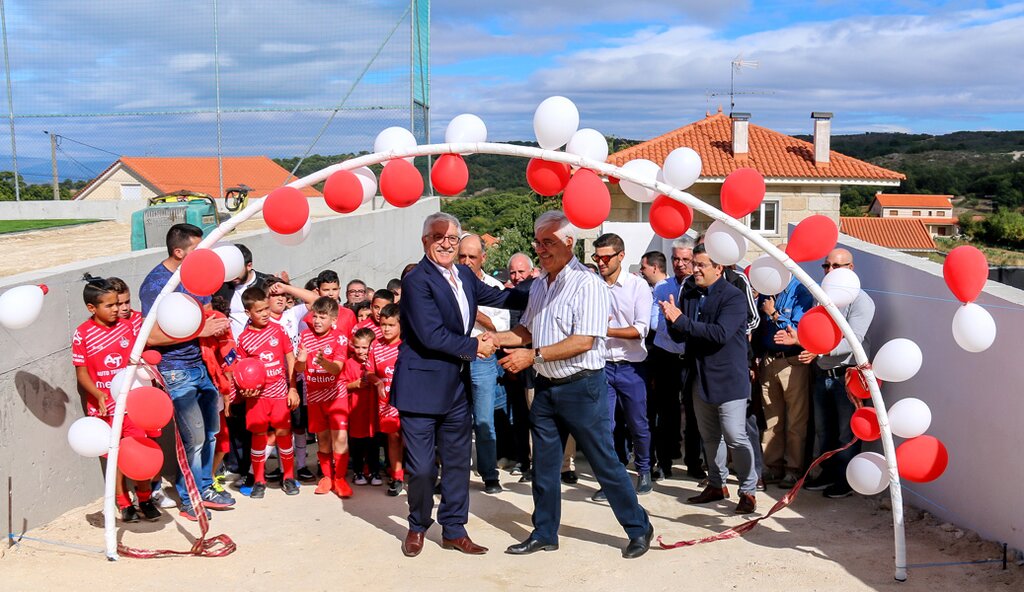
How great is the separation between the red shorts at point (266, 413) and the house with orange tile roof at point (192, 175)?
768 cm

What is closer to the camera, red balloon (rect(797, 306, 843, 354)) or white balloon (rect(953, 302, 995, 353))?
white balloon (rect(953, 302, 995, 353))

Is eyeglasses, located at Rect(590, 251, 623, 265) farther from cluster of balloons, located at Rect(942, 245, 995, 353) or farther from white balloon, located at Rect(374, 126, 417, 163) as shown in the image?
cluster of balloons, located at Rect(942, 245, 995, 353)

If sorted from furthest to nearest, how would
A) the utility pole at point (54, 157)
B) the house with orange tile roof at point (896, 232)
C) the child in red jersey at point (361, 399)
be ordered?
the house with orange tile roof at point (896, 232), the utility pole at point (54, 157), the child in red jersey at point (361, 399)

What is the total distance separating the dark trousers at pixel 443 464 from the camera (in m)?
4.84

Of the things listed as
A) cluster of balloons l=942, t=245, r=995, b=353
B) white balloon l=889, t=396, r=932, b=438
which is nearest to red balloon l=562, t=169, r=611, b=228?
cluster of balloons l=942, t=245, r=995, b=353

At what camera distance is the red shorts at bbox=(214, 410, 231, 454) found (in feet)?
19.5

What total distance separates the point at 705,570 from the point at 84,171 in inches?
568

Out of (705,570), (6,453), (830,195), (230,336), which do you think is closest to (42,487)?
(6,453)

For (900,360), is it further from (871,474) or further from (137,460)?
(137,460)

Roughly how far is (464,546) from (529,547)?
371 mm

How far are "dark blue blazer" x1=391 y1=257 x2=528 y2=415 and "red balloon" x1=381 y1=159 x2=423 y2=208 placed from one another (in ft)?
1.35

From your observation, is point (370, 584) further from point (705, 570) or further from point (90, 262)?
point (90, 262)

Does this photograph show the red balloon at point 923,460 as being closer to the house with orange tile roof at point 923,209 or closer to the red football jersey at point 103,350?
the red football jersey at point 103,350

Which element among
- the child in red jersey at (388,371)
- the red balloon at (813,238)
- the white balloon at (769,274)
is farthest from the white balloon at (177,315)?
the red balloon at (813,238)
